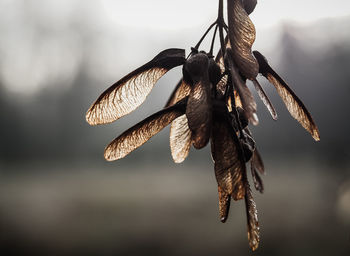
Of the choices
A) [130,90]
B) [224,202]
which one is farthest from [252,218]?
[130,90]

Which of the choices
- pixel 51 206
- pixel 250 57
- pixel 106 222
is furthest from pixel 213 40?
pixel 51 206

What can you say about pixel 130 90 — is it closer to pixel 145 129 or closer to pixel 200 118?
pixel 145 129

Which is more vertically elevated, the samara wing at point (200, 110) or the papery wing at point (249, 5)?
the papery wing at point (249, 5)

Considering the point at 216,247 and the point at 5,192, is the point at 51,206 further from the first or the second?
the point at 216,247

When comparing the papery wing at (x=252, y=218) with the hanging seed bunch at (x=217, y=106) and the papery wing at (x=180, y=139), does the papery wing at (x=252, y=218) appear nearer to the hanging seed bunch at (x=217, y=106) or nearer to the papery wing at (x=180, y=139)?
the hanging seed bunch at (x=217, y=106)

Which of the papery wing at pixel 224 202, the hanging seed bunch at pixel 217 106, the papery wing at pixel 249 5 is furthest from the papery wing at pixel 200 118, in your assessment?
the papery wing at pixel 249 5

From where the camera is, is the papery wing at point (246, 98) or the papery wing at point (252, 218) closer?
the papery wing at point (246, 98)
